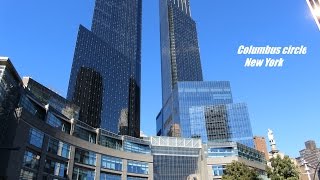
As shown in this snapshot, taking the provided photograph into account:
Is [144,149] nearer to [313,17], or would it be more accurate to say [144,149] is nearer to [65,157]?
[65,157]

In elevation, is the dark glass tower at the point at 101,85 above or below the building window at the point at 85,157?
above

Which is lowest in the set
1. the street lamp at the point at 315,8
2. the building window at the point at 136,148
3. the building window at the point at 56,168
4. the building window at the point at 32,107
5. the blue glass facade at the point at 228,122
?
the building window at the point at 56,168

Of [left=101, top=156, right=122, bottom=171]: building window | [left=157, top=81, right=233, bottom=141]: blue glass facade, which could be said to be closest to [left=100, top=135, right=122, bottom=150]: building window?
[left=101, top=156, right=122, bottom=171]: building window

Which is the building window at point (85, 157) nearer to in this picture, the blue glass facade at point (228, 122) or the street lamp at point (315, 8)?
the street lamp at point (315, 8)

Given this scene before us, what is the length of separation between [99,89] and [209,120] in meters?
56.9

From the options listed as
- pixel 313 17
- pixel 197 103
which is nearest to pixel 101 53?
pixel 197 103

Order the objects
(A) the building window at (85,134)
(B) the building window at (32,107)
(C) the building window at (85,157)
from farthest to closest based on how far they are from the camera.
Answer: (A) the building window at (85,134) < (C) the building window at (85,157) < (B) the building window at (32,107)

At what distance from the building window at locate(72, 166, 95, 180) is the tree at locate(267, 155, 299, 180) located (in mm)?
37708

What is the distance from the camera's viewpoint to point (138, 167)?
8344 centimetres

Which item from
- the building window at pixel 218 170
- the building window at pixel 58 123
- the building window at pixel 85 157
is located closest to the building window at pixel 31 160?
the building window at pixel 58 123

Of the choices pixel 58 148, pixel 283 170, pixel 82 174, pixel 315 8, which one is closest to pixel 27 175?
pixel 58 148

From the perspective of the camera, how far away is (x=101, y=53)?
176m

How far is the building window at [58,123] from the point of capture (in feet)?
217

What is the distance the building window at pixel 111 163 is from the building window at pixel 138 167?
104 inches
